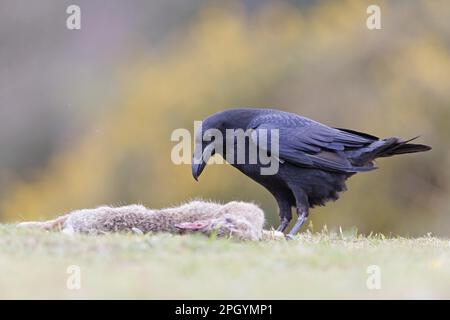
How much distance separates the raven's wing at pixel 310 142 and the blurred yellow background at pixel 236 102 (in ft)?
31.4

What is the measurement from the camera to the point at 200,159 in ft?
29.8

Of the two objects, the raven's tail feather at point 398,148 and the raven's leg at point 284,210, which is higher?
the raven's tail feather at point 398,148

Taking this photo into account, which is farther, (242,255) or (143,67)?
(143,67)

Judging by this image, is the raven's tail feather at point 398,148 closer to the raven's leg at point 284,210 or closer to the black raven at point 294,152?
the black raven at point 294,152

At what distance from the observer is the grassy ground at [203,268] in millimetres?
5734

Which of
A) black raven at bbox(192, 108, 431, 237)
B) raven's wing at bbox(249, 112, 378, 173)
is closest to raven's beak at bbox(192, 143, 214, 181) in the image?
black raven at bbox(192, 108, 431, 237)

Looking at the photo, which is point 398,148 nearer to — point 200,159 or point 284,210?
point 284,210

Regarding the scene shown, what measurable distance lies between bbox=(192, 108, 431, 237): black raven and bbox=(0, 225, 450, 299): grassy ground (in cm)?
137

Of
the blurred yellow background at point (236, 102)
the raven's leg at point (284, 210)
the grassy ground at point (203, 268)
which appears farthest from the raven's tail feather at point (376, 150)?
the blurred yellow background at point (236, 102)

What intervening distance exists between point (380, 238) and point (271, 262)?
3036 millimetres

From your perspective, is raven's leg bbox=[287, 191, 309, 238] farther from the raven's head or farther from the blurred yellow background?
the blurred yellow background

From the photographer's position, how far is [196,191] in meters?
21.0

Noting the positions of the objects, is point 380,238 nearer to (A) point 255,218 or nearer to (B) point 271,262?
(A) point 255,218

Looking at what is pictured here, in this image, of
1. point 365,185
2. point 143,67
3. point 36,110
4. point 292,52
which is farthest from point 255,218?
point 36,110
